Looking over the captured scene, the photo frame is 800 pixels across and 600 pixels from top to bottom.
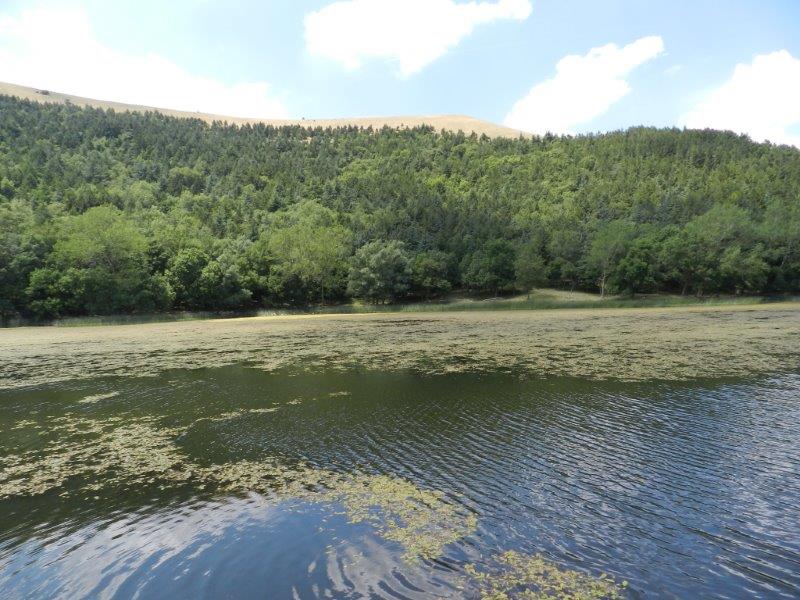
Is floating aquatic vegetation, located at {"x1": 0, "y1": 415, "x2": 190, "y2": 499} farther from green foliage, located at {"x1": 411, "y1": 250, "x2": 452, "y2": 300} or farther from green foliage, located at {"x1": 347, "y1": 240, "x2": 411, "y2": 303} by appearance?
green foliage, located at {"x1": 411, "y1": 250, "x2": 452, "y2": 300}

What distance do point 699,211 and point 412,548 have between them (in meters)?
127

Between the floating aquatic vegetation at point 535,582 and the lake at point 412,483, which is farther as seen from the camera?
the lake at point 412,483

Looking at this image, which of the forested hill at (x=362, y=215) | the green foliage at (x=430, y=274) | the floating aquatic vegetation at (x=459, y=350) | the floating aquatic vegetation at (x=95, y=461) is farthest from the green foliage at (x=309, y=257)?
the floating aquatic vegetation at (x=95, y=461)

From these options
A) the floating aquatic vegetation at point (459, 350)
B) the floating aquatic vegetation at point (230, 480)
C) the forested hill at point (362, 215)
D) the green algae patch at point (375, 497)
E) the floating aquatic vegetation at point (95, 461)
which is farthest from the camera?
the forested hill at point (362, 215)

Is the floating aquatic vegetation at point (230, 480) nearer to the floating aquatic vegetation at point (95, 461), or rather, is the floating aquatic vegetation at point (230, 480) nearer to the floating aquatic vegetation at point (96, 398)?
the floating aquatic vegetation at point (95, 461)

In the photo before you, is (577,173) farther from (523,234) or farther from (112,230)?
(112,230)

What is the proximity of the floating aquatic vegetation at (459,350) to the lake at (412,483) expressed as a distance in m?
0.71

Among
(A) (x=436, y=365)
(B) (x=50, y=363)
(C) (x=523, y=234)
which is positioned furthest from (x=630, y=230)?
(B) (x=50, y=363)

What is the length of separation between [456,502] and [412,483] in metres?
1.30

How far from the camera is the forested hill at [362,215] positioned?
71.1 metres

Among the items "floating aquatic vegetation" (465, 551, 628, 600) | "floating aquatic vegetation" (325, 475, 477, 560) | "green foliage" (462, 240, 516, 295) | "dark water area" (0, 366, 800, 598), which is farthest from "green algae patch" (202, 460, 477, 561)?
"green foliage" (462, 240, 516, 295)

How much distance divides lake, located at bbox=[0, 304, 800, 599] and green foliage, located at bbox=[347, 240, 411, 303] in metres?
59.2

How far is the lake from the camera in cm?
700

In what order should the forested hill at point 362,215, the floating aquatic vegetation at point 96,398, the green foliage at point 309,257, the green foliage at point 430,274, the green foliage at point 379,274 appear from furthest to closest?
the green foliage at point 430,274 < the green foliage at point 379,274 < the green foliage at point 309,257 < the forested hill at point 362,215 < the floating aquatic vegetation at point 96,398
